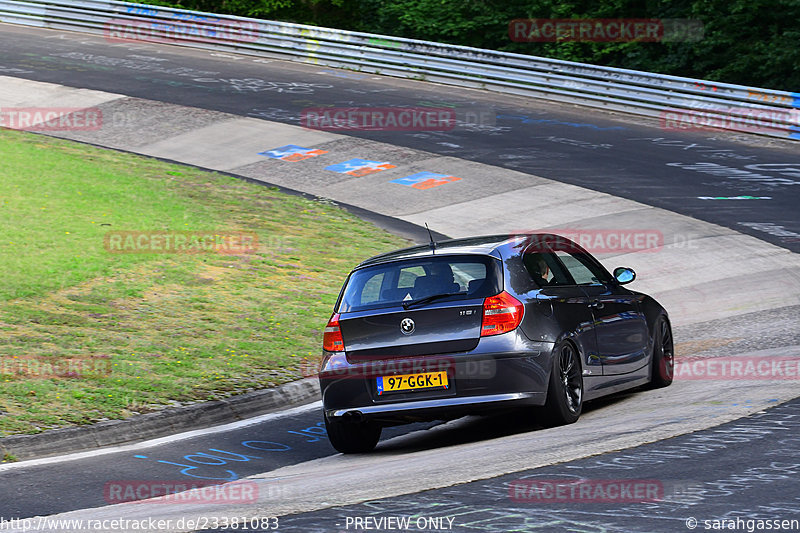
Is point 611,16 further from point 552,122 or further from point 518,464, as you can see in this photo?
point 518,464

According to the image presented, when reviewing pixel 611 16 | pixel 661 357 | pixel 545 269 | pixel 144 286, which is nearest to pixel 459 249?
pixel 545 269

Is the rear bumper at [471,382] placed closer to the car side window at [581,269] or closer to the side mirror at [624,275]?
the car side window at [581,269]

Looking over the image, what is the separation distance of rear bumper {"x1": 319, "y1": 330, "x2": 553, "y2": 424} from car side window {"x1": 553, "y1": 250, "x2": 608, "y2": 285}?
1.35 m

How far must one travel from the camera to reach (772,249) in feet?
55.9

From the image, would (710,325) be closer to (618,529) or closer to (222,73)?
(618,529)

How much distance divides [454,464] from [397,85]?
24831 millimetres

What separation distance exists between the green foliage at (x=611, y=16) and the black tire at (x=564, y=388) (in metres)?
23.6

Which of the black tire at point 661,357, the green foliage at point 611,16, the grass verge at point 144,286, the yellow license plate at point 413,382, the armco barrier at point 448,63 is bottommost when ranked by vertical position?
the grass verge at point 144,286

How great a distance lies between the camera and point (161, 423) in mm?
9547

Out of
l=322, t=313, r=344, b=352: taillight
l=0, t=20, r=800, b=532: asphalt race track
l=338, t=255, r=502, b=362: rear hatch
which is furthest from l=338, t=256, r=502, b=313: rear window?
l=0, t=20, r=800, b=532: asphalt race track

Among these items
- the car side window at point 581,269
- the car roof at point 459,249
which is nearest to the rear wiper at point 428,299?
the car roof at point 459,249

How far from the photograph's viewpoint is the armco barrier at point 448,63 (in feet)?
85.6

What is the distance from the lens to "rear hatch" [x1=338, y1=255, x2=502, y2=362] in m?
8.30

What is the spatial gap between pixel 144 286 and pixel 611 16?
23.9m
